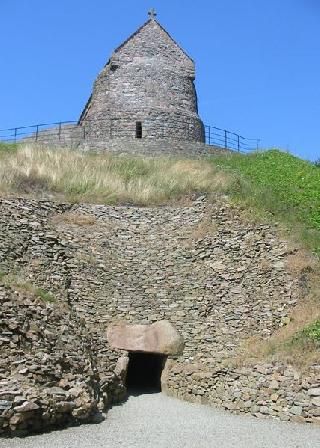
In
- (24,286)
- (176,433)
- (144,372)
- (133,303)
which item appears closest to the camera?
(176,433)

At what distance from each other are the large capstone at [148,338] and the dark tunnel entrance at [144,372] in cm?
141

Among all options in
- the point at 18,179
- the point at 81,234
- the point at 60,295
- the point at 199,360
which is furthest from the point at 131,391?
the point at 18,179

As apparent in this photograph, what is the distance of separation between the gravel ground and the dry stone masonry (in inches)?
19.2

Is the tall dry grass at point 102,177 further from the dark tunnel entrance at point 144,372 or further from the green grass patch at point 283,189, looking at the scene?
the dark tunnel entrance at point 144,372

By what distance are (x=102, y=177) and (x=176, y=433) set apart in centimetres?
1337

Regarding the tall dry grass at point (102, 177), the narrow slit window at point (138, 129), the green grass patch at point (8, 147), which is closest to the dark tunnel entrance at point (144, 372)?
the tall dry grass at point (102, 177)

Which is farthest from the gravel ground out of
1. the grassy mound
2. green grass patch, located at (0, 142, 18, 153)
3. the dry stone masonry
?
green grass patch, located at (0, 142, 18, 153)

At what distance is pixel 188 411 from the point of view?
1466cm

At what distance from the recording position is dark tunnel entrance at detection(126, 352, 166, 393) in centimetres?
1884

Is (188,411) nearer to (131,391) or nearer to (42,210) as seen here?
(131,391)

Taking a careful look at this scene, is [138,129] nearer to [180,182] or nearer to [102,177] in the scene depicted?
[102,177]

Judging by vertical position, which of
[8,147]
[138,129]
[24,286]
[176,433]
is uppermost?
[138,129]

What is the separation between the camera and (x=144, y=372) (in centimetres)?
2039

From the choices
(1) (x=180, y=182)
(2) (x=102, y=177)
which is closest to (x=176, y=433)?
(1) (x=180, y=182)
